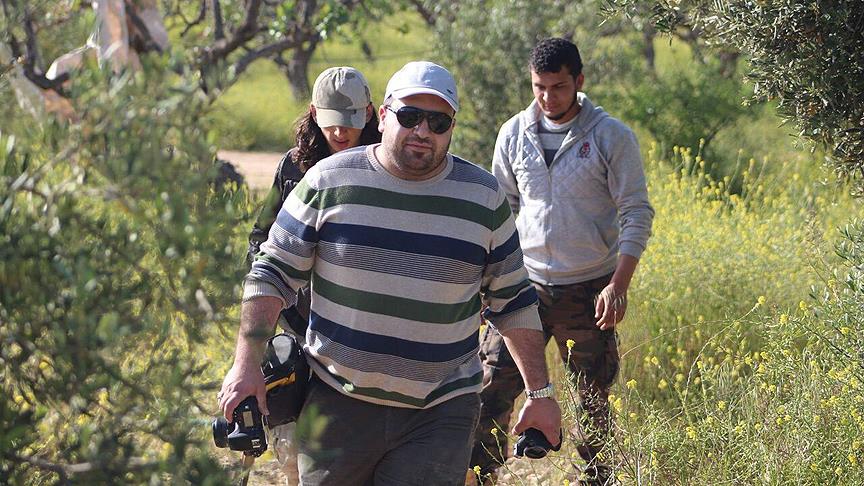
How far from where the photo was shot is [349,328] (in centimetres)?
339

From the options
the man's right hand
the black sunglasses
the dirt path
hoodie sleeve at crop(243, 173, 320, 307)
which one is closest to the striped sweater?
hoodie sleeve at crop(243, 173, 320, 307)

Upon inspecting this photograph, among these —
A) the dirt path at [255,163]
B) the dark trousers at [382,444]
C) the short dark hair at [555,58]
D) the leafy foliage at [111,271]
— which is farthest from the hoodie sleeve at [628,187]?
the dirt path at [255,163]

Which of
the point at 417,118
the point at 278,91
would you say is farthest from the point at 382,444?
the point at 278,91

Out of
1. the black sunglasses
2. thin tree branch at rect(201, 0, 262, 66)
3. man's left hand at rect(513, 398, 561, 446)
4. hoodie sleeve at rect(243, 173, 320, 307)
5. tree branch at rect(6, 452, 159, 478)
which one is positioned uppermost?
the black sunglasses

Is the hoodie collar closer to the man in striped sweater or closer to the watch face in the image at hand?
the man in striped sweater

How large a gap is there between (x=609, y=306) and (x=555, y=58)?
39.8 inches

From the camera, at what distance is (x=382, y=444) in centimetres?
345

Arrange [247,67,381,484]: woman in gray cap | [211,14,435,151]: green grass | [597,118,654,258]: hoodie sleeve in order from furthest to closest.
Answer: [211,14,435,151]: green grass < [597,118,654,258]: hoodie sleeve < [247,67,381,484]: woman in gray cap

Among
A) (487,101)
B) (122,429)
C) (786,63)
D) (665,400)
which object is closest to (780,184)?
(487,101)

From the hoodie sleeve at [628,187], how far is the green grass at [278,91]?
8.49 m

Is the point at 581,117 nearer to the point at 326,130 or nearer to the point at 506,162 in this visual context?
the point at 506,162

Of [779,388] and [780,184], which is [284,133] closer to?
[780,184]

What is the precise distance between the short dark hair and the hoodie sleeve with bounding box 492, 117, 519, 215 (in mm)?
308

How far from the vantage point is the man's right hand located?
3086 millimetres
